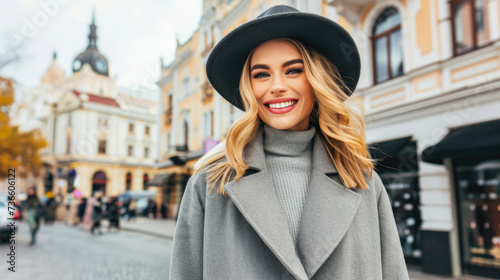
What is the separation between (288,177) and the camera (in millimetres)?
1599

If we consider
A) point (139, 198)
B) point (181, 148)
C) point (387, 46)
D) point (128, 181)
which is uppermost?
point (387, 46)

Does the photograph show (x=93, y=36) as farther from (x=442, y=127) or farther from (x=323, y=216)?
(x=323, y=216)

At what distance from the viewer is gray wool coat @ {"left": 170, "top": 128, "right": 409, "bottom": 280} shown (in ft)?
4.36

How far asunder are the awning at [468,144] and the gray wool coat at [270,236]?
208 inches

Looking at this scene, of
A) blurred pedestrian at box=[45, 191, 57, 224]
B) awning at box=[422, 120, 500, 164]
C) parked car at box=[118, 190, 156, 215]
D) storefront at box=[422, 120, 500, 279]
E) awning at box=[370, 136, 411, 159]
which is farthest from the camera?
parked car at box=[118, 190, 156, 215]

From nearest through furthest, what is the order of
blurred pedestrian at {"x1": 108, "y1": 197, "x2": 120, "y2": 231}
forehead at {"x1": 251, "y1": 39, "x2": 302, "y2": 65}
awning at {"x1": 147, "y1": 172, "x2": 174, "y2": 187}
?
1. forehead at {"x1": 251, "y1": 39, "x2": 302, "y2": 65}
2. blurred pedestrian at {"x1": 108, "y1": 197, "x2": 120, "y2": 231}
3. awning at {"x1": 147, "y1": 172, "x2": 174, "y2": 187}

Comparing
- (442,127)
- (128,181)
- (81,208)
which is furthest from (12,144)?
(128,181)

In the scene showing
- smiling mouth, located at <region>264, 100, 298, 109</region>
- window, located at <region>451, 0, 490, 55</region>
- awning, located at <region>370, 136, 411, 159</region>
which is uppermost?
window, located at <region>451, 0, 490, 55</region>

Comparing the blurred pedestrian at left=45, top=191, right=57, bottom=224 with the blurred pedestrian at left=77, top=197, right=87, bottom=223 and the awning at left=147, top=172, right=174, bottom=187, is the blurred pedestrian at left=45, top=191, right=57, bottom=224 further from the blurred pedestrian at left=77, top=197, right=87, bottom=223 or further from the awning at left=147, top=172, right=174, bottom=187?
the awning at left=147, top=172, right=174, bottom=187

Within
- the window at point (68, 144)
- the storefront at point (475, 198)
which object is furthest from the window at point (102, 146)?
the storefront at point (475, 198)

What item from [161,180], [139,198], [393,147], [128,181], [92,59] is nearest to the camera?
[393,147]

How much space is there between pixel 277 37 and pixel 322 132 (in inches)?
18.8

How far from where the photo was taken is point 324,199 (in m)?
1.47

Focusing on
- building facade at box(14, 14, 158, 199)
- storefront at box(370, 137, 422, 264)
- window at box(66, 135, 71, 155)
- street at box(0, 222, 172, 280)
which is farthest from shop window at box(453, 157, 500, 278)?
window at box(66, 135, 71, 155)
